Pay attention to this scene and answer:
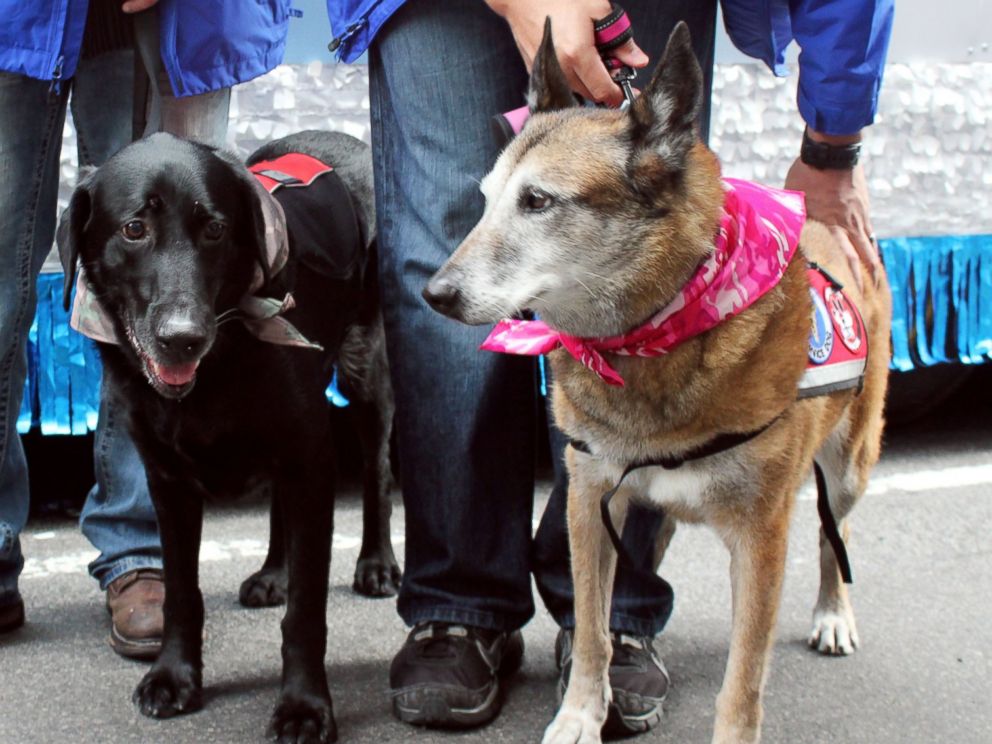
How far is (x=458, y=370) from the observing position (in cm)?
237

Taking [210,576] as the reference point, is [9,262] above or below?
above

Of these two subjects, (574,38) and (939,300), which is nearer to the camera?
(574,38)

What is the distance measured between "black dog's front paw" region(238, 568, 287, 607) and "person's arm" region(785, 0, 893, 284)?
144 cm

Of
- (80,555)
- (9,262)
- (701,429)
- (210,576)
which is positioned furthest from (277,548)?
(701,429)

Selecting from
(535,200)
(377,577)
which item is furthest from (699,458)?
(377,577)

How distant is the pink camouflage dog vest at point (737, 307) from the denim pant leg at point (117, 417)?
950 millimetres

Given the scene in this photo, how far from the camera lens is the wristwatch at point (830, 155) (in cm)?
232

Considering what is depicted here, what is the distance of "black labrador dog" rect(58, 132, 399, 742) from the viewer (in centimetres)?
207

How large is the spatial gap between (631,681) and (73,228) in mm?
1268

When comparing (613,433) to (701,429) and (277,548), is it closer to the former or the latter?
(701,429)

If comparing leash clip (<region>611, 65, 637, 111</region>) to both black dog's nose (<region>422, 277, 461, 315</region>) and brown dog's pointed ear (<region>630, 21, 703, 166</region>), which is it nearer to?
brown dog's pointed ear (<region>630, 21, 703, 166</region>)

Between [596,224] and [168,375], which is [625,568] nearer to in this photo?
[596,224]

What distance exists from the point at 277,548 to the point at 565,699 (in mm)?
965

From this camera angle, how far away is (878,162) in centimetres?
374
